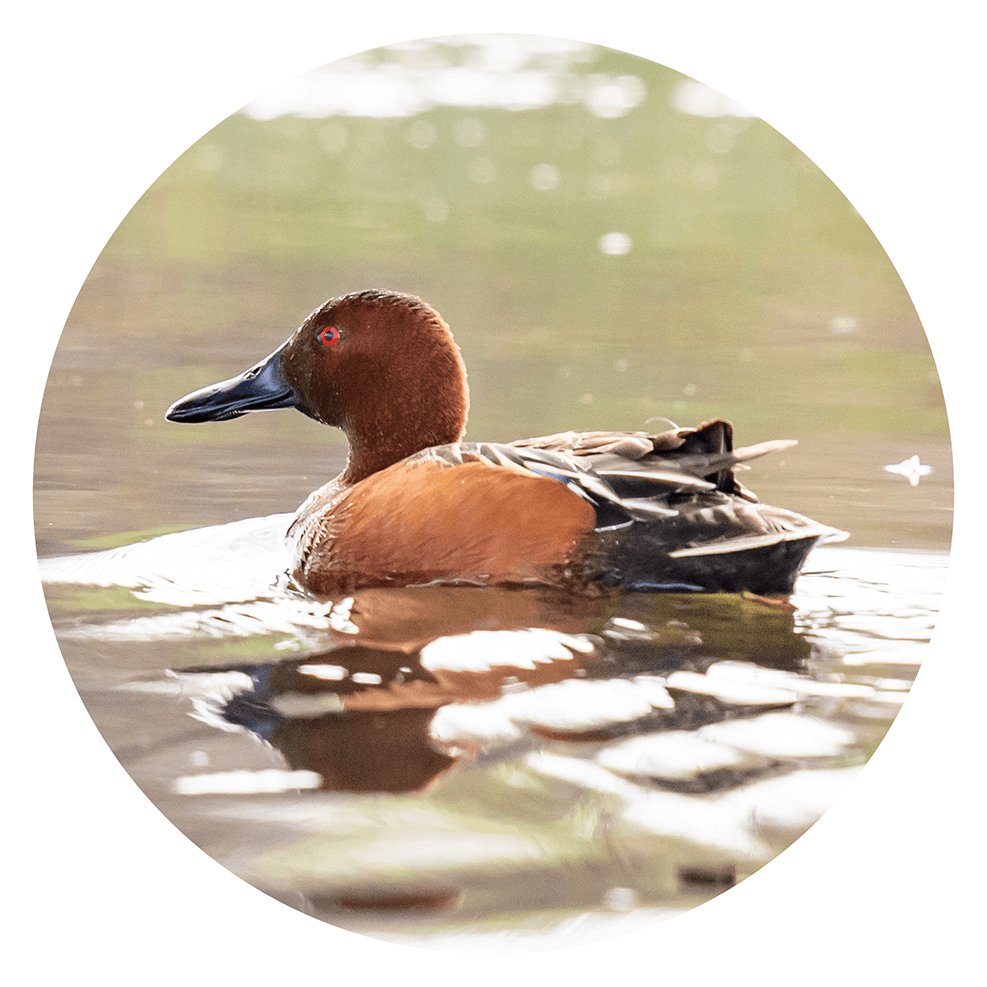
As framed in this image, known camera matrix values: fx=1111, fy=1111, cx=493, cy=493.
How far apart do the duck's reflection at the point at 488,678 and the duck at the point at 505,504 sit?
0.07 meters

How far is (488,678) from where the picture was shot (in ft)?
6.51

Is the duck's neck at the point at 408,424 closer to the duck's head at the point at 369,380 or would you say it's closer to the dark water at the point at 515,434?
the duck's head at the point at 369,380

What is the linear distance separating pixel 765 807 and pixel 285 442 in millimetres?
1430

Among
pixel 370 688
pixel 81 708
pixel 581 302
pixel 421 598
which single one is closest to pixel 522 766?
pixel 370 688

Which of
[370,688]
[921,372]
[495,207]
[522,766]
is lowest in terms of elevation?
[522,766]

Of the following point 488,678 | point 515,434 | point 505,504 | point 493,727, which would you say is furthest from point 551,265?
point 493,727

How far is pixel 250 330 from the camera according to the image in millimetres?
2518

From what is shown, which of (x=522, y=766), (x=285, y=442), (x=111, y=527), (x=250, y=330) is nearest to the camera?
(x=522, y=766)

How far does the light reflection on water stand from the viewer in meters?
1.75

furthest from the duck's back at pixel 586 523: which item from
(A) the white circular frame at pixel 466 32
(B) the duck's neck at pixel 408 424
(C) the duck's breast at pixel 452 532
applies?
(A) the white circular frame at pixel 466 32

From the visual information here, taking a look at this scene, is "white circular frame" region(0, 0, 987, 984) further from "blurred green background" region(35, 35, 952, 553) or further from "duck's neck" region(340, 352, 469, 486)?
"duck's neck" region(340, 352, 469, 486)

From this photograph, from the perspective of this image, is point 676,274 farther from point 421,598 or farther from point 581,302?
point 421,598

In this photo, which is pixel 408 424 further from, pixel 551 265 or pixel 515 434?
pixel 551 265

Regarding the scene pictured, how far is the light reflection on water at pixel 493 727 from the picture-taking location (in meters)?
1.75
